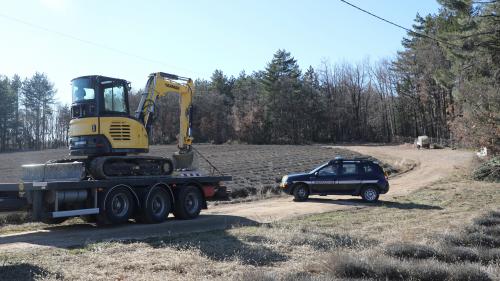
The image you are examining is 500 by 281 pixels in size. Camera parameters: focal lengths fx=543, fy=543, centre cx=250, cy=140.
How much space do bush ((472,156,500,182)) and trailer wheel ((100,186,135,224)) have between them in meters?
23.5

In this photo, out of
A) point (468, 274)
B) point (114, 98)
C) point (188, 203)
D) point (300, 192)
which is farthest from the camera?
point (300, 192)

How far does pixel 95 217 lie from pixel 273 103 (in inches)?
3000

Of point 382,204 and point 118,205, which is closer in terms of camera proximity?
point 118,205

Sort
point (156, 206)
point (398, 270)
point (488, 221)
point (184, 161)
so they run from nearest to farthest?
point (398, 270), point (488, 221), point (156, 206), point (184, 161)

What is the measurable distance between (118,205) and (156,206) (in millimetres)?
1455

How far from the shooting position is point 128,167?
1680 centimetres

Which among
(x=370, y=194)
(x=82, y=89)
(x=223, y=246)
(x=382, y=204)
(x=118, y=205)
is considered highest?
(x=82, y=89)

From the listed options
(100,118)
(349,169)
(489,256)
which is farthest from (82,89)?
(349,169)

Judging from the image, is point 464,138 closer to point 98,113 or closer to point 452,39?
point 452,39

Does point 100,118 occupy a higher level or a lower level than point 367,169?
higher

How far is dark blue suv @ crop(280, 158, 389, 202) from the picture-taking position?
23.3 meters

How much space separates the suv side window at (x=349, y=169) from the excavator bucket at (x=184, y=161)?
286 inches

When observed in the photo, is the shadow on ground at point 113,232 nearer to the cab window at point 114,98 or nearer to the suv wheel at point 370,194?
the cab window at point 114,98

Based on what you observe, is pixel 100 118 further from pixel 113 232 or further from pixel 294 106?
pixel 294 106
